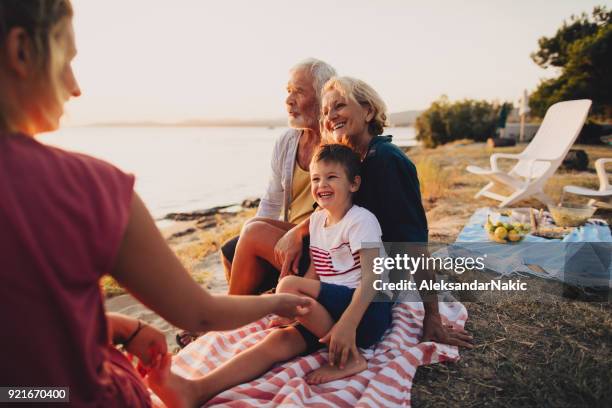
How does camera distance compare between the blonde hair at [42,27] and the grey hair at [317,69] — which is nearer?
the blonde hair at [42,27]

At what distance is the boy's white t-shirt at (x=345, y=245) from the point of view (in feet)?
7.61

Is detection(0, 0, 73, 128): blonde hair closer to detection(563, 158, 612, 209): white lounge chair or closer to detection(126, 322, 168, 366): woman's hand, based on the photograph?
detection(126, 322, 168, 366): woman's hand

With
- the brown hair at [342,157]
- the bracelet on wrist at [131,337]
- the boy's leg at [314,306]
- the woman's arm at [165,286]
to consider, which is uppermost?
the brown hair at [342,157]

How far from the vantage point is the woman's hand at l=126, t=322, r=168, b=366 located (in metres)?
1.61

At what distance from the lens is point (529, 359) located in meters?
2.33

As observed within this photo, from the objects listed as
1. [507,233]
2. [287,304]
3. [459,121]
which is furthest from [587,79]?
[287,304]

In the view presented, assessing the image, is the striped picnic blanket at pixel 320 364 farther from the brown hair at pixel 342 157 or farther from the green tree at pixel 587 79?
the green tree at pixel 587 79

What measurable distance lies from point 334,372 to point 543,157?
255 inches

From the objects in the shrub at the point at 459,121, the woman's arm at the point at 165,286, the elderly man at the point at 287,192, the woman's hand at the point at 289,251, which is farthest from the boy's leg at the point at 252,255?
the shrub at the point at 459,121

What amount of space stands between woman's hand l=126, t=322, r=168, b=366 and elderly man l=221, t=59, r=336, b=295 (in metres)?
1.17

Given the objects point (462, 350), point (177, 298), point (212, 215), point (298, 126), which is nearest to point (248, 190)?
point (212, 215)

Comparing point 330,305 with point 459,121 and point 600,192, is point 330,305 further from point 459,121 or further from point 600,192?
point 459,121

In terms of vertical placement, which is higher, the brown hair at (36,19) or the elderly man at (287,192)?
the brown hair at (36,19)

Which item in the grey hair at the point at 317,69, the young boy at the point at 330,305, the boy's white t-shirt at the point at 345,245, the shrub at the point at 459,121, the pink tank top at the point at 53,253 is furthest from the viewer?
the shrub at the point at 459,121
